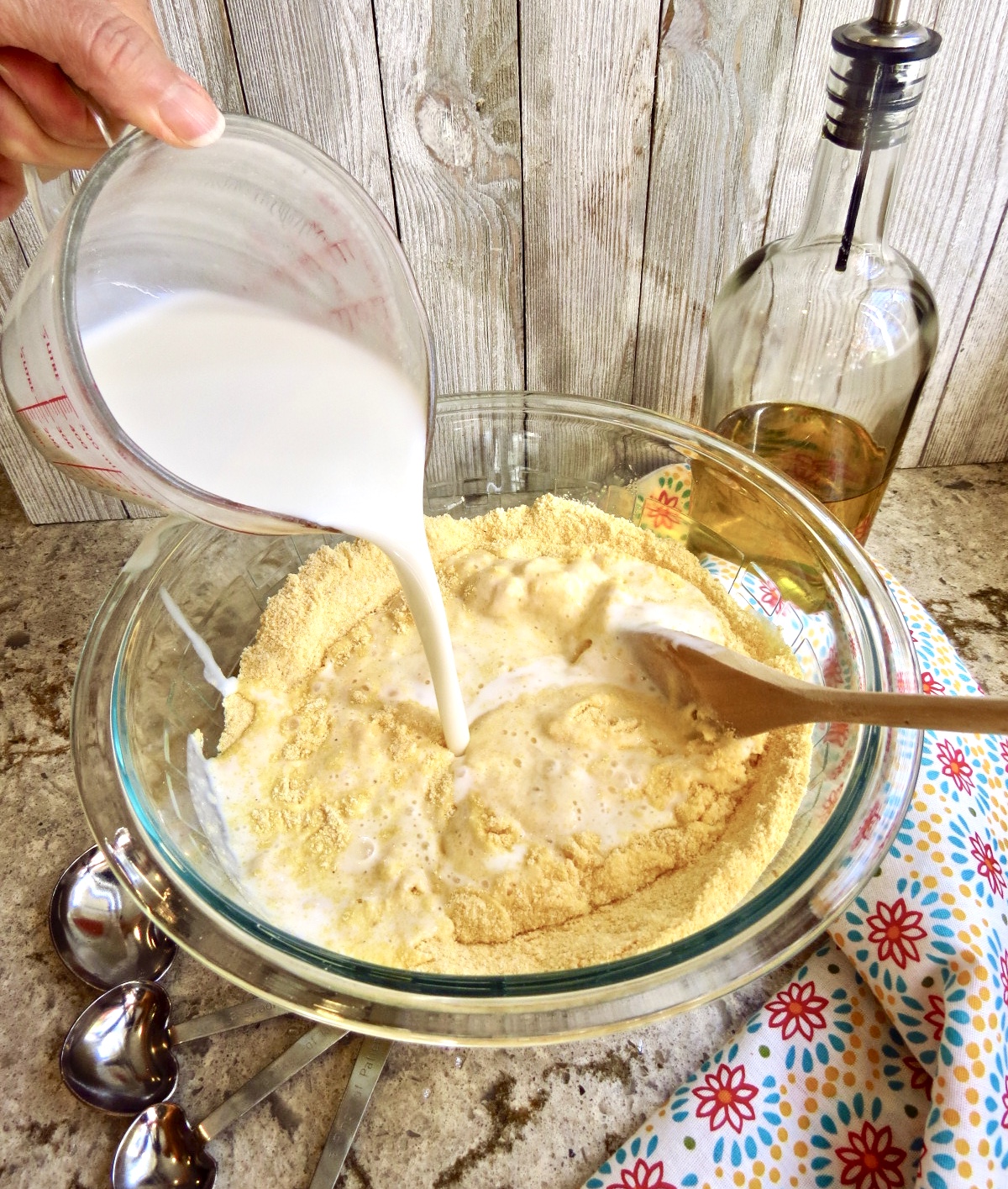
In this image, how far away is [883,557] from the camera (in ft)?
4.54

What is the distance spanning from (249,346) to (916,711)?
2.12 ft

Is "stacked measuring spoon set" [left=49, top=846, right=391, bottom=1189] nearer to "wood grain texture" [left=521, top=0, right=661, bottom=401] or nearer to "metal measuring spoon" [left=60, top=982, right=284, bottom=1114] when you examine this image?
"metal measuring spoon" [left=60, top=982, right=284, bottom=1114]

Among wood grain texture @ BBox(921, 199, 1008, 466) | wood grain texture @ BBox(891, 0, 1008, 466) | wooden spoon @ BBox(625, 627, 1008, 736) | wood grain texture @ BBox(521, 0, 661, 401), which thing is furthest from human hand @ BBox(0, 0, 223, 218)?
wood grain texture @ BBox(921, 199, 1008, 466)

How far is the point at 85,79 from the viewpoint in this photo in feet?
2.26

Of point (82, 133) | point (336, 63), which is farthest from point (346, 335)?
point (336, 63)

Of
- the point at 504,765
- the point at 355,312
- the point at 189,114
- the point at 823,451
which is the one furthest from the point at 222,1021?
the point at 823,451

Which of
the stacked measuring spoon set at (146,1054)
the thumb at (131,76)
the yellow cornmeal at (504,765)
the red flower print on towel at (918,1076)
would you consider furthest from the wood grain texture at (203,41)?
the red flower print on towel at (918,1076)

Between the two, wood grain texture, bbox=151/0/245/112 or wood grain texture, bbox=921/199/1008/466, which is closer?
wood grain texture, bbox=151/0/245/112

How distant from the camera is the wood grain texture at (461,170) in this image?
1.03m

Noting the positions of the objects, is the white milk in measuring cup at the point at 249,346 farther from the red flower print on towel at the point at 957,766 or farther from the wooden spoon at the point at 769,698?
the red flower print on towel at the point at 957,766

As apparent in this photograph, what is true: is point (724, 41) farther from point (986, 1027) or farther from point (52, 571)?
point (52, 571)

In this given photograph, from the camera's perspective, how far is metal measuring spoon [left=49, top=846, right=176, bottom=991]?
957 mm

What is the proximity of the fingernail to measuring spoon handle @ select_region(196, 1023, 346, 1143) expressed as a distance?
0.80m

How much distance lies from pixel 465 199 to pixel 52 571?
2.75 feet
